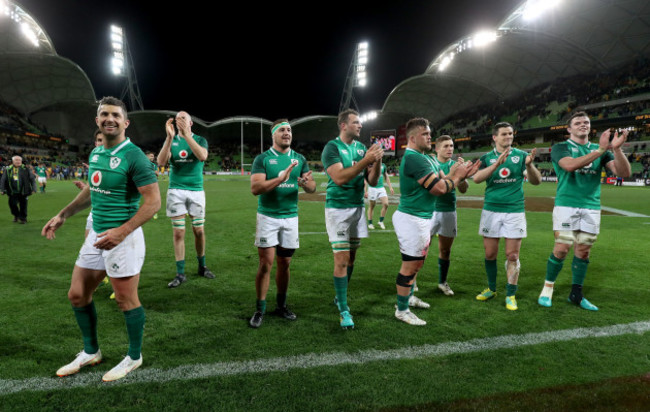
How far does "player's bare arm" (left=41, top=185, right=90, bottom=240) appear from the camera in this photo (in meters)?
2.78

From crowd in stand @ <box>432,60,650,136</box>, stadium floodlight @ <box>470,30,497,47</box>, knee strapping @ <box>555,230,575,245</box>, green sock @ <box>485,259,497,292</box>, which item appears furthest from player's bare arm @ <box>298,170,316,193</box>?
crowd in stand @ <box>432,60,650,136</box>

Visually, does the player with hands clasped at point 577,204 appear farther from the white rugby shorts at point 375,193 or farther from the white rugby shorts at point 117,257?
the white rugby shorts at point 375,193

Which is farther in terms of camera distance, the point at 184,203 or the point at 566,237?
the point at 184,203

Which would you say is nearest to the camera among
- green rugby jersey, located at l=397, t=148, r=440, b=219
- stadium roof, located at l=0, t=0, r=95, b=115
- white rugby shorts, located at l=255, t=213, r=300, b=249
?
green rugby jersey, located at l=397, t=148, r=440, b=219

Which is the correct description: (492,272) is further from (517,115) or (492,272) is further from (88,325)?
(517,115)

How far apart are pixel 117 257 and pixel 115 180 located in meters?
0.57

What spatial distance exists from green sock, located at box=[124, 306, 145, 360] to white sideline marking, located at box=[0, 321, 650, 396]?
6.0 inches

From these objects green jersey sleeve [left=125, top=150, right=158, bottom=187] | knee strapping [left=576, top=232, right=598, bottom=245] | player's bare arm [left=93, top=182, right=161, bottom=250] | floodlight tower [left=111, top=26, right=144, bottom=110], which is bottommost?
knee strapping [left=576, top=232, right=598, bottom=245]

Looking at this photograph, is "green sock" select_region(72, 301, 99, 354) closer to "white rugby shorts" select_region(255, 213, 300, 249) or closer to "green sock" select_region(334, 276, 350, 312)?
"white rugby shorts" select_region(255, 213, 300, 249)

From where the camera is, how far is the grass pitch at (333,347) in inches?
94.7

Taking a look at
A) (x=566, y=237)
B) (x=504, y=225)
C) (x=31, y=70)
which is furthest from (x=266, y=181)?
(x=31, y=70)

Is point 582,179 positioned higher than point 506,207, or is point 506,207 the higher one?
point 582,179

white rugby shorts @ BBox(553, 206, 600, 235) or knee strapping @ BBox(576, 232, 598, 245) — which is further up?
white rugby shorts @ BBox(553, 206, 600, 235)

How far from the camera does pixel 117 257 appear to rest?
2529mm
